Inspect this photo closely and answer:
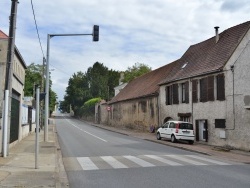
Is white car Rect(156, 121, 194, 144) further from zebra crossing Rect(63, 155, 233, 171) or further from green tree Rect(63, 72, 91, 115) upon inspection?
green tree Rect(63, 72, 91, 115)

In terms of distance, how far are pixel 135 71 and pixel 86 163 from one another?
237ft

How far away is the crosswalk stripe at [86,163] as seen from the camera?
531 inches

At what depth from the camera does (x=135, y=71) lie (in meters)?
86.6

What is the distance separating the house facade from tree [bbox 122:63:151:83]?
48736 millimetres

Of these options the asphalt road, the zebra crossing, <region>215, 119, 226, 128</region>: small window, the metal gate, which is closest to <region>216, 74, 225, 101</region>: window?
<region>215, 119, 226, 128</region>: small window

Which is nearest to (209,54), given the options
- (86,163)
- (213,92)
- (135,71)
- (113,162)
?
(213,92)

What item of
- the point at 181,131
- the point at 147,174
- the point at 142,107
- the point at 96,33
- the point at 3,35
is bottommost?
the point at 147,174

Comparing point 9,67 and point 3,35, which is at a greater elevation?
point 3,35

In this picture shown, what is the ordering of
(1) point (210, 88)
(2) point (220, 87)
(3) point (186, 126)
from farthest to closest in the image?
(3) point (186, 126)
(1) point (210, 88)
(2) point (220, 87)

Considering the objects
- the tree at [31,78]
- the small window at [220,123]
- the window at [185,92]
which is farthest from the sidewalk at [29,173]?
the tree at [31,78]

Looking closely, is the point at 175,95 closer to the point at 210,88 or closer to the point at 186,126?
the point at 186,126

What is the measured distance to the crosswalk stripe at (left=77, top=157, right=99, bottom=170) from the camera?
13491 mm

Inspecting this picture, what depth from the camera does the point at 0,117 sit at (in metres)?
16.3

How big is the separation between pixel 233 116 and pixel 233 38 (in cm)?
671
